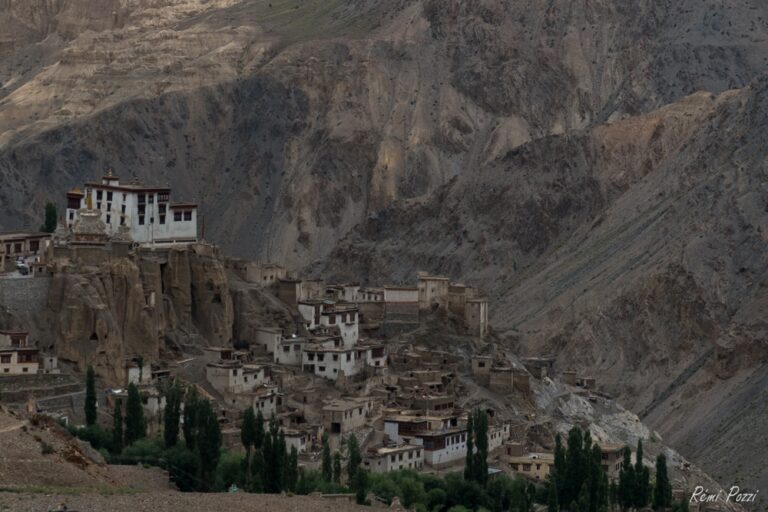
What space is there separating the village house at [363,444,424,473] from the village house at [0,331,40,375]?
35.1 feet

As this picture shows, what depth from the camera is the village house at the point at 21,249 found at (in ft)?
273

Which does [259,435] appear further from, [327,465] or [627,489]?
[627,489]

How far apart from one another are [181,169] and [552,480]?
8638cm

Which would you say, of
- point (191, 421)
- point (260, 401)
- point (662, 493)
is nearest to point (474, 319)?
point (260, 401)

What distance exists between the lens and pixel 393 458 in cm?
7656

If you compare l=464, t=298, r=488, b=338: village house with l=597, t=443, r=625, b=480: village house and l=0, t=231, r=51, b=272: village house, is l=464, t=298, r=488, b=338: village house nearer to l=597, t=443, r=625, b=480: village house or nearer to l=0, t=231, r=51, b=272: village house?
l=597, t=443, r=625, b=480: village house

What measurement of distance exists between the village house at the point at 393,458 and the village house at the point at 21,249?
45.3 feet

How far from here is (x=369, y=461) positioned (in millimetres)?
76125

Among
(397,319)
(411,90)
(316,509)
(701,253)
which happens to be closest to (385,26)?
(411,90)

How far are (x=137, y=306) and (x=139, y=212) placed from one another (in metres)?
5.01

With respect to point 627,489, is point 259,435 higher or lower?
higher

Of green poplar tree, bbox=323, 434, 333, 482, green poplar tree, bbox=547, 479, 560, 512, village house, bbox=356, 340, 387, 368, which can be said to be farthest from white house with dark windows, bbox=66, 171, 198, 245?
green poplar tree, bbox=547, 479, 560, 512

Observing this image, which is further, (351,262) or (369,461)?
(351,262)

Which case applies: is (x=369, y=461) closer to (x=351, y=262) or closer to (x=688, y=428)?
(x=688, y=428)
